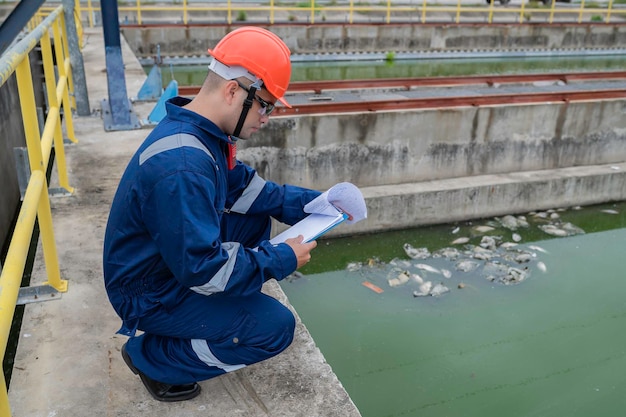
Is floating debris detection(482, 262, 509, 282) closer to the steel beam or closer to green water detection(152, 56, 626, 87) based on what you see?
the steel beam

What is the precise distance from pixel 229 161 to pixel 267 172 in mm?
4413

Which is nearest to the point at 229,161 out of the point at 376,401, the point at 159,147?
the point at 159,147

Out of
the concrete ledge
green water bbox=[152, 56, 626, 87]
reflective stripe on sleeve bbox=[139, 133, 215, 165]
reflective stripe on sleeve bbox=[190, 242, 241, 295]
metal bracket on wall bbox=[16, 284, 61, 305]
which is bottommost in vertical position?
the concrete ledge

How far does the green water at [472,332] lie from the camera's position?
13.7ft

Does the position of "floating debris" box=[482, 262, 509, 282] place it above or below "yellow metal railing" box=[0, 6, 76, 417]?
below

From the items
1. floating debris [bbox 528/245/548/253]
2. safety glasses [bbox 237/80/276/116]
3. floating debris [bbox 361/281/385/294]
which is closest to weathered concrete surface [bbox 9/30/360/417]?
safety glasses [bbox 237/80/276/116]

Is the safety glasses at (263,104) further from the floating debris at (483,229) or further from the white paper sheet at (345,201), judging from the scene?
the floating debris at (483,229)

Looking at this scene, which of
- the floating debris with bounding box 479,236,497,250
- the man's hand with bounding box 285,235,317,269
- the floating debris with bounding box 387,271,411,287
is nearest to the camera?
the man's hand with bounding box 285,235,317,269

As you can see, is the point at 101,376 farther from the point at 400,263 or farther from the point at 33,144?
the point at 400,263

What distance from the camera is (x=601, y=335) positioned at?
502cm

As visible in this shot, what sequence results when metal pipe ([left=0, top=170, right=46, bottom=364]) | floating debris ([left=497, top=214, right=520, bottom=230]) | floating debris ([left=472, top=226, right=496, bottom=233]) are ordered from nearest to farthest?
metal pipe ([left=0, top=170, right=46, bottom=364]), floating debris ([left=472, top=226, right=496, bottom=233]), floating debris ([left=497, top=214, right=520, bottom=230])

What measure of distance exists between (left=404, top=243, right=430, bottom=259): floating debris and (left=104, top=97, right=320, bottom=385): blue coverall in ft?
13.9

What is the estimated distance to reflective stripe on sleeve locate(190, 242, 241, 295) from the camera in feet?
6.22

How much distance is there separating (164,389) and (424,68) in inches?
563
